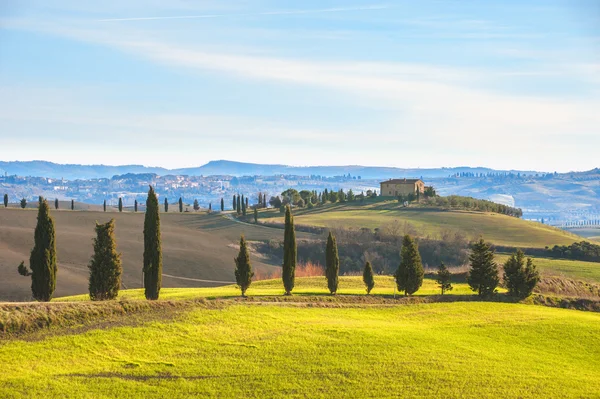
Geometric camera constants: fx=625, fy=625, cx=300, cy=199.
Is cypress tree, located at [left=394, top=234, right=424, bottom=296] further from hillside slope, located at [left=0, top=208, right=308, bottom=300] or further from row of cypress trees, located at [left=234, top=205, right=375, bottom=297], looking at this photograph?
hillside slope, located at [left=0, top=208, right=308, bottom=300]

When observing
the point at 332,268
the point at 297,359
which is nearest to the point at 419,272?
the point at 332,268

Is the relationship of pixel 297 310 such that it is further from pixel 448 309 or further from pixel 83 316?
pixel 83 316

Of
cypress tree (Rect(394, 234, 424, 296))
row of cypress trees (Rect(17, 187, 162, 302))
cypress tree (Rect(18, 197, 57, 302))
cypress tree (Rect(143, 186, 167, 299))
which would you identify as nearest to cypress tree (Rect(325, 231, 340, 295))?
cypress tree (Rect(394, 234, 424, 296))

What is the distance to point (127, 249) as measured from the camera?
87.4 meters

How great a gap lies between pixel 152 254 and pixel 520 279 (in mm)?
28854

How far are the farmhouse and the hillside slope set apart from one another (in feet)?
194

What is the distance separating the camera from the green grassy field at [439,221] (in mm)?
121562

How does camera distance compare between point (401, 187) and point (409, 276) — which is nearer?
point (409, 276)

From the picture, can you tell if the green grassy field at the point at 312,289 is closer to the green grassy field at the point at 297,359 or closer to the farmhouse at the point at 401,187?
the green grassy field at the point at 297,359

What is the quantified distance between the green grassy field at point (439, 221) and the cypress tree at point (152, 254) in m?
84.8

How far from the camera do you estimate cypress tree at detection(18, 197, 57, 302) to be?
3859 centimetres

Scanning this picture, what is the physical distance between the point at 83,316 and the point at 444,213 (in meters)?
124

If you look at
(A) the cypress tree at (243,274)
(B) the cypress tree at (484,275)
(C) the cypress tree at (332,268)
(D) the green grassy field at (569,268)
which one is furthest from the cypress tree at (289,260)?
(D) the green grassy field at (569,268)

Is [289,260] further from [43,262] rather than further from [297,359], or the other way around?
[297,359]
